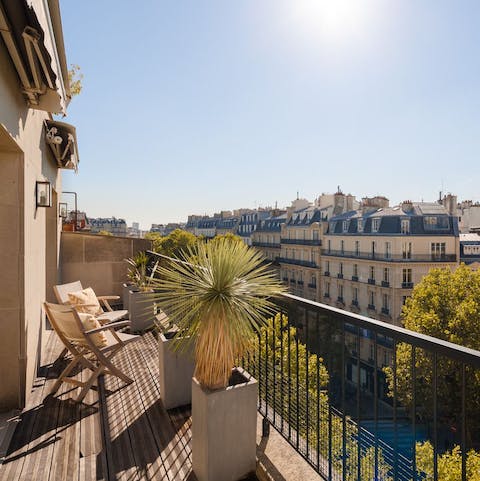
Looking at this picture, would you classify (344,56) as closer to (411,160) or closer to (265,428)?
(265,428)

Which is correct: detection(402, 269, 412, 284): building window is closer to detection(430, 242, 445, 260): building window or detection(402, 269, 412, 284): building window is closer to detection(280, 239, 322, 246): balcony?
detection(430, 242, 445, 260): building window

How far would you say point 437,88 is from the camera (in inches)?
534

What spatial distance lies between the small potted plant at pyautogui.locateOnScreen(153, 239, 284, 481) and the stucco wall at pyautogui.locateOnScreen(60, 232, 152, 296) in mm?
6088

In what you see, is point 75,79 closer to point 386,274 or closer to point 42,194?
point 42,194

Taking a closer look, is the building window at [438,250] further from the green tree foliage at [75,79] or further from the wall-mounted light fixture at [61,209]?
the green tree foliage at [75,79]

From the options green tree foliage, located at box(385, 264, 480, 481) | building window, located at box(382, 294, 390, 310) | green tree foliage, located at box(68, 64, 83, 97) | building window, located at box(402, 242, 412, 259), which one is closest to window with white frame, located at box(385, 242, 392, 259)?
building window, located at box(402, 242, 412, 259)

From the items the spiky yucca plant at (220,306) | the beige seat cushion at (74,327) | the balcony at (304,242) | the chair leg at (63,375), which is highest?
the balcony at (304,242)

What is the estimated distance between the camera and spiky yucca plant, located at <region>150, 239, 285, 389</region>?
210cm

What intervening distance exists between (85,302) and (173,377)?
84.8 inches

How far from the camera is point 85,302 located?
4570 mm

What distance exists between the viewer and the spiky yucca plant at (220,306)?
6.90 feet

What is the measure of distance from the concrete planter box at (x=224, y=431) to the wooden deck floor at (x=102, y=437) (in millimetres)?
265

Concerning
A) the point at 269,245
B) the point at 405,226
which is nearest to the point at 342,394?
the point at 405,226

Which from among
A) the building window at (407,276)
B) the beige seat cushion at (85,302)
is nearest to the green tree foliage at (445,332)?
the building window at (407,276)
